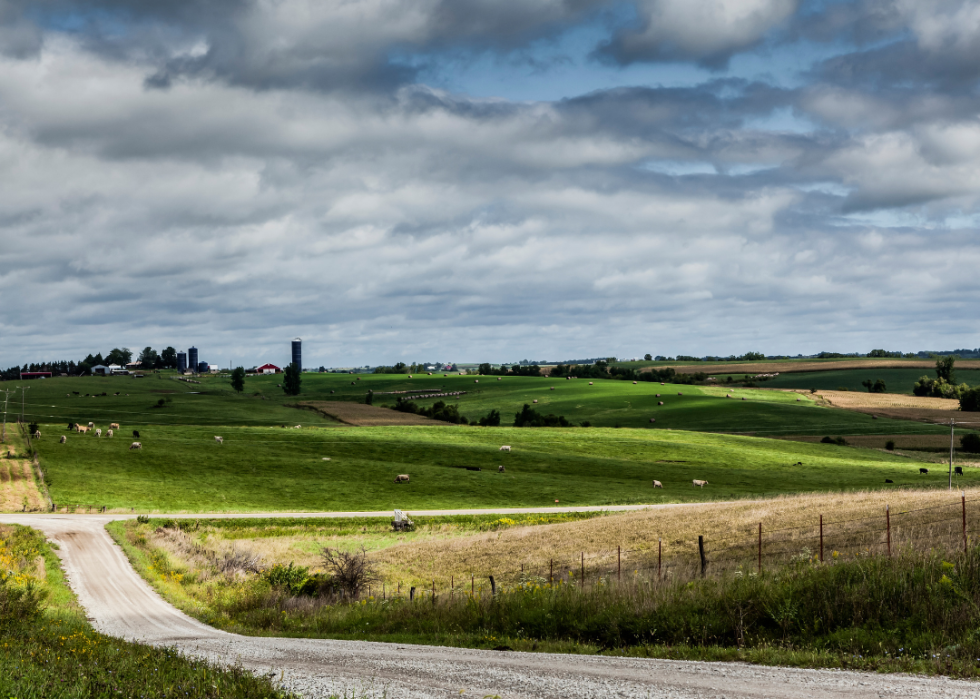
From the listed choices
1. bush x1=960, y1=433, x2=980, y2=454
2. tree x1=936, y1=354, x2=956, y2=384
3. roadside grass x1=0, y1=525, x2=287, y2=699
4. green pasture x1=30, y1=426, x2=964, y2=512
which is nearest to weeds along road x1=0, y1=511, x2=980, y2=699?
roadside grass x1=0, y1=525, x2=287, y2=699

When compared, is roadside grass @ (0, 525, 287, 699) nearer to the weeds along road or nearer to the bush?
the weeds along road

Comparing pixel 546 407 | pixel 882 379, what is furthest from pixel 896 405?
pixel 546 407

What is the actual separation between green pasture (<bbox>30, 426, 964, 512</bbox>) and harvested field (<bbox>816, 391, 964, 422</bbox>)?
1457 inches

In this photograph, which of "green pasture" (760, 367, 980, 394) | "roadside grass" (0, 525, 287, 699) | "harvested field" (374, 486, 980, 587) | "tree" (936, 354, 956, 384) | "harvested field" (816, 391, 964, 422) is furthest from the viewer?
"green pasture" (760, 367, 980, 394)

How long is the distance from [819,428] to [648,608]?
122751 mm

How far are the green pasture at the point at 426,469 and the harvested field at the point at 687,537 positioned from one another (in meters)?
21.7

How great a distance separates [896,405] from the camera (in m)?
148

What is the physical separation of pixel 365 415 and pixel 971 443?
313ft

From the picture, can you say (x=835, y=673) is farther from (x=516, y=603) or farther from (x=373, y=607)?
(x=373, y=607)

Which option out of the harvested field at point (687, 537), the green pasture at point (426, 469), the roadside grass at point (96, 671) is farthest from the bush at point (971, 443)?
the roadside grass at point (96, 671)

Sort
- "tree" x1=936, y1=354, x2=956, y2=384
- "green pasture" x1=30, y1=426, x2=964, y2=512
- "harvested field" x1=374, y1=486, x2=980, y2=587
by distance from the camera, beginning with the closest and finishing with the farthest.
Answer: "harvested field" x1=374, y1=486, x2=980, y2=587
"green pasture" x1=30, y1=426, x2=964, y2=512
"tree" x1=936, y1=354, x2=956, y2=384

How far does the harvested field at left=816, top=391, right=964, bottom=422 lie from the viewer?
136 meters

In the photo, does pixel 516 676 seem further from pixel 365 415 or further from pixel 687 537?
pixel 365 415

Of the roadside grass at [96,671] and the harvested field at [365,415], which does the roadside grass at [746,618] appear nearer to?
the roadside grass at [96,671]
